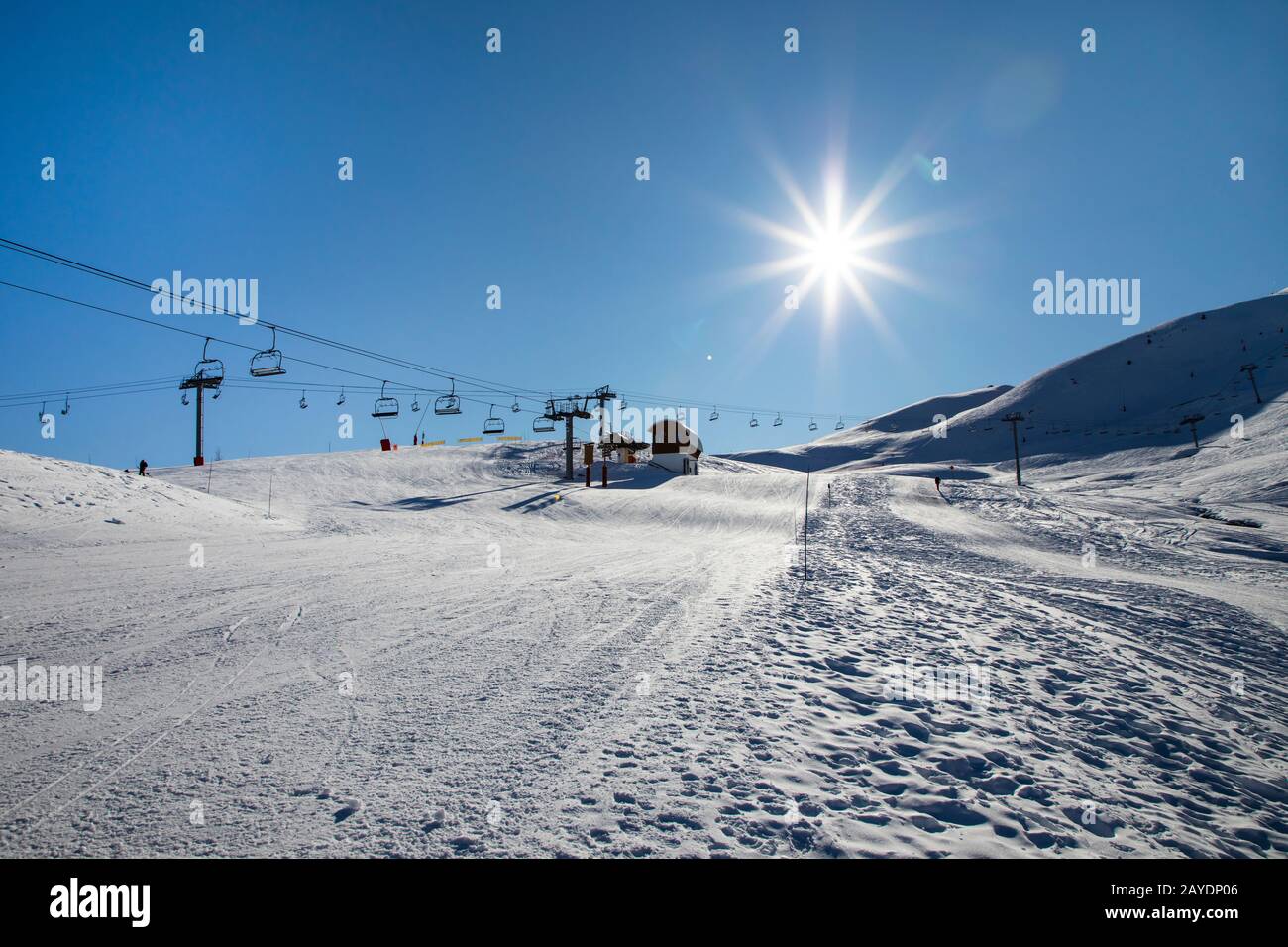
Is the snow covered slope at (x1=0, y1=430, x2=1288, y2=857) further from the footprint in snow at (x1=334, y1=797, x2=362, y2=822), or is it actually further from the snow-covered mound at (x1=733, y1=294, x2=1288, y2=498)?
the snow-covered mound at (x1=733, y1=294, x2=1288, y2=498)

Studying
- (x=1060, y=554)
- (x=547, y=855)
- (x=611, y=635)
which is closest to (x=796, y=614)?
(x=611, y=635)

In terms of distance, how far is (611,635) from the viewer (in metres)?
8.28

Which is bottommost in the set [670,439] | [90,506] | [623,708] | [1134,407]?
[623,708]

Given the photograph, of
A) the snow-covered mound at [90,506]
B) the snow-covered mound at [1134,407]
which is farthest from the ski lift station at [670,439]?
the snow-covered mound at [1134,407]

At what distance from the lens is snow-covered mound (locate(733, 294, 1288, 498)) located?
81.6m

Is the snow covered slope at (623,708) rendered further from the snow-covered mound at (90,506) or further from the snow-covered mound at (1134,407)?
the snow-covered mound at (1134,407)

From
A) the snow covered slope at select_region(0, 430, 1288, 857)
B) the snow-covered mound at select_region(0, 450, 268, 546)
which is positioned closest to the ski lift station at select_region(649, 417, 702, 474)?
the snow-covered mound at select_region(0, 450, 268, 546)

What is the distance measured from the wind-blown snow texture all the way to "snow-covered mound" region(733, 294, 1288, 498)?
75.9 m

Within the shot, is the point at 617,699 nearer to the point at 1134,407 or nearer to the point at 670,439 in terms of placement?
the point at 670,439

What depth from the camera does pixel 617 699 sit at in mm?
5828

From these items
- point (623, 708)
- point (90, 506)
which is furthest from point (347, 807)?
point (90, 506)

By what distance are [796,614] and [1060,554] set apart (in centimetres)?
1775

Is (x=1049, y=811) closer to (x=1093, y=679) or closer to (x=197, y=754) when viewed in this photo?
(x=1093, y=679)

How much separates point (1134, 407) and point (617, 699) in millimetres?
133549
